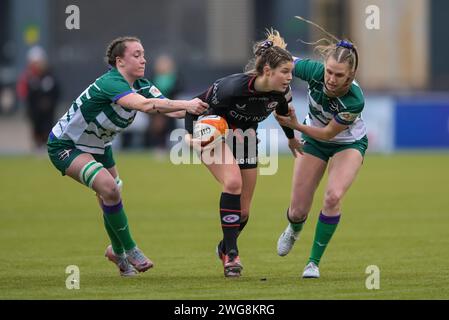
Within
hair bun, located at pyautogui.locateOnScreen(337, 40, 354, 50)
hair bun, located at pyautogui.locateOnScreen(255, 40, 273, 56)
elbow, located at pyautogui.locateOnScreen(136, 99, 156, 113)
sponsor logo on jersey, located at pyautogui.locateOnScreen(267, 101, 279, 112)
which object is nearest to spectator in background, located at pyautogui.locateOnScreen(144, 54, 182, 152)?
sponsor logo on jersey, located at pyautogui.locateOnScreen(267, 101, 279, 112)

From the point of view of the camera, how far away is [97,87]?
9602 millimetres

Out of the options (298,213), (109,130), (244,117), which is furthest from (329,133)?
(109,130)

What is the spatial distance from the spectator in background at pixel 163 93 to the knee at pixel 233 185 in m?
14.7

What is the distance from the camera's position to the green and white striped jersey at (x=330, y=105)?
959cm

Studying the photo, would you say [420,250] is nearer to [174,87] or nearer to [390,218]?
[390,218]

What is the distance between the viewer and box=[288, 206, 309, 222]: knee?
407 inches

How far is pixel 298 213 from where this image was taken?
34.0 feet

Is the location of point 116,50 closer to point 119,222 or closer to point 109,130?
point 109,130

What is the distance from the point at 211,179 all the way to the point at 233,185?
11.4 meters

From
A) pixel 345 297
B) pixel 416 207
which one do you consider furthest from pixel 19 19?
pixel 345 297

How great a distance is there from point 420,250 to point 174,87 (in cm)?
1389

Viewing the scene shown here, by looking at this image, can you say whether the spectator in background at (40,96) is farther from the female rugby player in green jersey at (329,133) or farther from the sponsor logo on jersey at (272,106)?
the sponsor logo on jersey at (272,106)

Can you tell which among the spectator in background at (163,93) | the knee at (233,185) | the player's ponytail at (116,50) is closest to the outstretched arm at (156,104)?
the player's ponytail at (116,50)

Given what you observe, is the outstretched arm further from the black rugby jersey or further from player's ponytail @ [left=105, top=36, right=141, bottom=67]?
player's ponytail @ [left=105, top=36, right=141, bottom=67]
